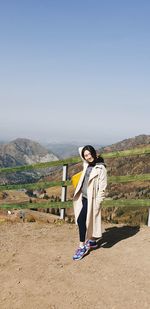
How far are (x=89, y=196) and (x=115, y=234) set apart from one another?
2.44 metres

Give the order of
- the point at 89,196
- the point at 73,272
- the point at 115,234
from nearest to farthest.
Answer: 1. the point at 73,272
2. the point at 89,196
3. the point at 115,234

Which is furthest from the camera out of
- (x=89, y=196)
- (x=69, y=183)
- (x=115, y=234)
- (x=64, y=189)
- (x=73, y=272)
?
(x=64, y=189)

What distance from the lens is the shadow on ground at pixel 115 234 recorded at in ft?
31.2

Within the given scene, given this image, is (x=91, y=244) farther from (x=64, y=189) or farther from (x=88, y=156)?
(x=64, y=189)

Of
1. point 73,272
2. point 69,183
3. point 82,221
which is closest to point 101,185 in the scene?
point 82,221

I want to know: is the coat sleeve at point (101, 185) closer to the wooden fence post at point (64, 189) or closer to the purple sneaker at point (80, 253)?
the purple sneaker at point (80, 253)

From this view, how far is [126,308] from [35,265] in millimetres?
2611

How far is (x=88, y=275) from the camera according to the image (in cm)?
763

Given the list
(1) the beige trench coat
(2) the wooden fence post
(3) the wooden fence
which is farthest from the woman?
(2) the wooden fence post

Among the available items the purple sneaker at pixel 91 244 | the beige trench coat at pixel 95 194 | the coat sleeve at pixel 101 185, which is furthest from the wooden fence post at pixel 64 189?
the coat sleeve at pixel 101 185

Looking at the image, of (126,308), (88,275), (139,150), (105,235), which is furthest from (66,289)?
(139,150)

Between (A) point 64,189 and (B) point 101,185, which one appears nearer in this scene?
(B) point 101,185

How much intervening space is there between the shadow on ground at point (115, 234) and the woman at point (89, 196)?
0.89 meters

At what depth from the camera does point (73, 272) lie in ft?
25.7
